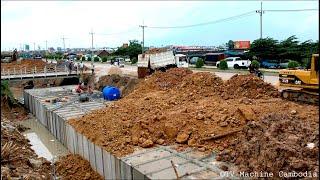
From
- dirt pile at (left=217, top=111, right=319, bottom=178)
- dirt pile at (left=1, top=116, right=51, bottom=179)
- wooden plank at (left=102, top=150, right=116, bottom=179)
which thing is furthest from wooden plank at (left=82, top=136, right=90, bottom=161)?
dirt pile at (left=217, top=111, right=319, bottom=178)

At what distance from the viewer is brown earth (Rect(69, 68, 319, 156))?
14422 millimetres

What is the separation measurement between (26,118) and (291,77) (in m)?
22.8

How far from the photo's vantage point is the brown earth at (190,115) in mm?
14422

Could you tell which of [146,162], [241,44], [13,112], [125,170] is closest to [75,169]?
[125,170]

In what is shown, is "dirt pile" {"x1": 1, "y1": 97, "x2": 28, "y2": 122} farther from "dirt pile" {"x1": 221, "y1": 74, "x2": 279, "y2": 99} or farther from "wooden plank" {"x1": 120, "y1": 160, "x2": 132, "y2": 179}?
"wooden plank" {"x1": 120, "y1": 160, "x2": 132, "y2": 179}

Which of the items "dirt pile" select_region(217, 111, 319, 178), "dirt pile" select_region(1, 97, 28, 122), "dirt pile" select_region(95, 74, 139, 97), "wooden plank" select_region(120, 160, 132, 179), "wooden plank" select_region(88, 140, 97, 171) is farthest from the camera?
"dirt pile" select_region(95, 74, 139, 97)

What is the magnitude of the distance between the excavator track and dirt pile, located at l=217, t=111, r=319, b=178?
3.03 m

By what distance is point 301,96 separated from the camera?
16594mm

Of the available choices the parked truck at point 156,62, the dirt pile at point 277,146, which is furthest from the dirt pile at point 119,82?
the dirt pile at point 277,146

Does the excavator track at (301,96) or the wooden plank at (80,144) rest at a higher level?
the excavator track at (301,96)

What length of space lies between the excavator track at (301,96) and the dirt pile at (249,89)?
3.43 ft

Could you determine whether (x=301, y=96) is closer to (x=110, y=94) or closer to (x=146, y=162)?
(x=146, y=162)

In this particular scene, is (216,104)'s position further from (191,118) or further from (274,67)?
(274,67)

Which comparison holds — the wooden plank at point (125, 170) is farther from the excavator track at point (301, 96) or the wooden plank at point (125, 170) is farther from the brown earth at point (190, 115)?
the excavator track at point (301, 96)
